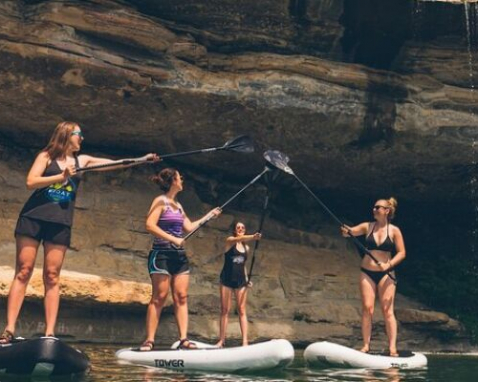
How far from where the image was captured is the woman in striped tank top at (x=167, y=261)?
Answer: 8930mm

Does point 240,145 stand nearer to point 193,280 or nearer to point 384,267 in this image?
point 384,267

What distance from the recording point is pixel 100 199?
1451 cm

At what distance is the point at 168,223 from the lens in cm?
901

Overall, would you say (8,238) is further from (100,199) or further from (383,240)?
(383,240)

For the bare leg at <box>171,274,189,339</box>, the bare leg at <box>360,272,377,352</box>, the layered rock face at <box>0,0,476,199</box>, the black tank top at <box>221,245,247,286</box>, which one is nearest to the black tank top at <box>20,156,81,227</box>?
the bare leg at <box>171,274,189,339</box>

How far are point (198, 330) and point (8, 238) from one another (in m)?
3.41

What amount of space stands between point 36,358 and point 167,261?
2224 millimetres

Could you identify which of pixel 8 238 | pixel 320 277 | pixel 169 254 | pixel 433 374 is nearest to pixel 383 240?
pixel 433 374

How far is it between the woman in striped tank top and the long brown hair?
154 centimetres

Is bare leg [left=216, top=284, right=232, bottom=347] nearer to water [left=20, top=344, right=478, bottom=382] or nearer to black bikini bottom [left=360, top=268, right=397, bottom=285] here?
water [left=20, top=344, right=478, bottom=382]

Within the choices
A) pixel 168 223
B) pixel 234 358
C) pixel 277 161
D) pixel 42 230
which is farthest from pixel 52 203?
pixel 277 161

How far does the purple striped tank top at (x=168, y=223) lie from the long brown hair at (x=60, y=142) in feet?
5.47

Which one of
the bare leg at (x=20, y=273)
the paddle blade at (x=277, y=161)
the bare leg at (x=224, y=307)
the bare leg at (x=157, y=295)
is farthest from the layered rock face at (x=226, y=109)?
the bare leg at (x=20, y=273)

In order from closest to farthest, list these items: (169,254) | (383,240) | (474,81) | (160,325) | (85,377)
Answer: (85,377), (169,254), (383,240), (160,325), (474,81)
